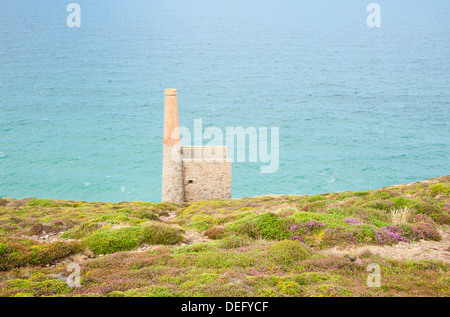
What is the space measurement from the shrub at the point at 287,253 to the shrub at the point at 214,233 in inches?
171

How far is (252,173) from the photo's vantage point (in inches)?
3049

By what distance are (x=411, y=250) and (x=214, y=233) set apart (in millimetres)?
8711

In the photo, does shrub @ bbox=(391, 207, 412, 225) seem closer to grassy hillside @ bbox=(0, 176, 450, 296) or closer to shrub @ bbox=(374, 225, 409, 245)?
grassy hillside @ bbox=(0, 176, 450, 296)

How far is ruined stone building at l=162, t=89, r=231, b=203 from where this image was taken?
34.3m

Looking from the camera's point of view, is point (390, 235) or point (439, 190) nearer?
point (390, 235)

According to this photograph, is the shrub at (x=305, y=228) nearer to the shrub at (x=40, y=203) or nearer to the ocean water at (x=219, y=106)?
the shrub at (x=40, y=203)

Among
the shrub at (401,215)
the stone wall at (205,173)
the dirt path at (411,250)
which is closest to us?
the dirt path at (411,250)

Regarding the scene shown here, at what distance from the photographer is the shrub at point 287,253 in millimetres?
12930

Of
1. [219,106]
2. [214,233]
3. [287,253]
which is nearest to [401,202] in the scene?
[287,253]

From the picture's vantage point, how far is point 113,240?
16.3m

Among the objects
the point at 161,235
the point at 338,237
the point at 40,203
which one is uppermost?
the point at 338,237

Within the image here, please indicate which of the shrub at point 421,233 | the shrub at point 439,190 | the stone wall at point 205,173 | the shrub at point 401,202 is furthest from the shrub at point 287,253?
the stone wall at point 205,173

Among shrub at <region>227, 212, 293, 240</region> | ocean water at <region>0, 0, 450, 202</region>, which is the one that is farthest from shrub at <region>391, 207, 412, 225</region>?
ocean water at <region>0, 0, 450, 202</region>

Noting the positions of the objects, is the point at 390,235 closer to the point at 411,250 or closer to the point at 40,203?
the point at 411,250
